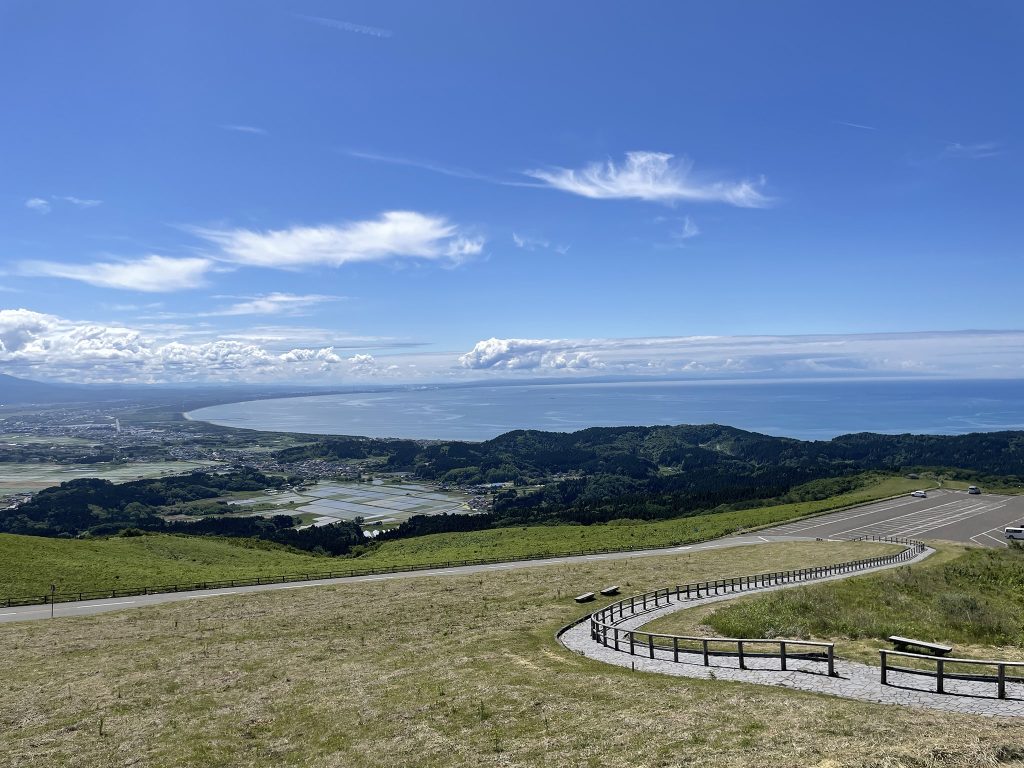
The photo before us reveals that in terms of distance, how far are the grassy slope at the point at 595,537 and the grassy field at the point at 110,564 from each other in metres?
13.6

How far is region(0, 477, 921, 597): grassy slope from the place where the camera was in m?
46.2

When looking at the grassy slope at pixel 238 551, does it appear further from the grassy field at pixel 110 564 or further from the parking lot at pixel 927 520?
the parking lot at pixel 927 520

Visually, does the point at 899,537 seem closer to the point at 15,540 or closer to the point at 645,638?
the point at 645,638

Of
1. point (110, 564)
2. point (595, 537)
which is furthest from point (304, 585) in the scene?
point (595, 537)

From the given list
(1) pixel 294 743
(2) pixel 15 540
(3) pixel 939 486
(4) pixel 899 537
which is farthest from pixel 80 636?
(3) pixel 939 486

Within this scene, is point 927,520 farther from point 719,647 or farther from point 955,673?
point 955,673

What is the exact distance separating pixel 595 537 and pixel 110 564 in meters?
49.1

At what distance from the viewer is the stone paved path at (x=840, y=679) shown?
14.0m

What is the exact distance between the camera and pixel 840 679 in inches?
651

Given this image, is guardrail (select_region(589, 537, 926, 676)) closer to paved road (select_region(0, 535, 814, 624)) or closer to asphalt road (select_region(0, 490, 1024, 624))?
asphalt road (select_region(0, 490, 1024, 624))

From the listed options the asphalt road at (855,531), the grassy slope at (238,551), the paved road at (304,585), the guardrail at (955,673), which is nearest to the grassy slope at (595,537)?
the grassy slope at (238,551)

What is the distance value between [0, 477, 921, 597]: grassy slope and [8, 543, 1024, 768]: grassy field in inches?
608

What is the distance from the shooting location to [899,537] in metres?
60.8

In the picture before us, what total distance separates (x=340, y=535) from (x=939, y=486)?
364ft
